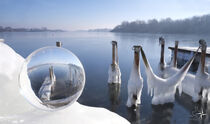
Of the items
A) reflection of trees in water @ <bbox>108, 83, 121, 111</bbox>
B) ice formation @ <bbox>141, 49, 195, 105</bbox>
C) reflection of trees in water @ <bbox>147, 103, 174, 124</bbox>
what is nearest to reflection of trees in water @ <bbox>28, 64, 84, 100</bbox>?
ice formation @ <bbox>141, 49, 195, 105</bbox>

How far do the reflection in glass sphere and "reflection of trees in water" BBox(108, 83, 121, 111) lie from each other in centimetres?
798

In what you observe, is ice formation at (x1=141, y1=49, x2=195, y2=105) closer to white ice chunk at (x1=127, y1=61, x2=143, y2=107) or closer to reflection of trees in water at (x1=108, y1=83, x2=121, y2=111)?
white ice chunk at (x1=127, y1=61, x2=143, y2=107)

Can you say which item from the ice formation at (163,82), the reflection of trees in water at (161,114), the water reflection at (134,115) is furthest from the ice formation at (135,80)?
the reflection of trees in water at (161,114)

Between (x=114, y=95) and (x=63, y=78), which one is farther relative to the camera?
(x=114, y=95)

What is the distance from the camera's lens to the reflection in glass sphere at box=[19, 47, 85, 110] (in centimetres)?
140

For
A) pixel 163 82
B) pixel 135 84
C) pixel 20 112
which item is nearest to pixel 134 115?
pixel 135 84

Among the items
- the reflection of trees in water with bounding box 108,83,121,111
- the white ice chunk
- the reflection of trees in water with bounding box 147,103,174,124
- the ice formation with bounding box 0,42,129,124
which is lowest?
the reflection of trees in water with bounding box 147,103,174,124

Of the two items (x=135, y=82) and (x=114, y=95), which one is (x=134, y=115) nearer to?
(x=135, y=82)

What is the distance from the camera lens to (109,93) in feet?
37.0

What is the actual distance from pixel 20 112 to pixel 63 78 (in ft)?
2.35

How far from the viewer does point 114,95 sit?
1086cm

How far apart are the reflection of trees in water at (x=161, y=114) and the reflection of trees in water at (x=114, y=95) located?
7.80 ft

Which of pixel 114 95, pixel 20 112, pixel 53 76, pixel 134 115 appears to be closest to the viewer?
pixel 53 76

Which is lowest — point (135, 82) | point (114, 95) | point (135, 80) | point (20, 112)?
point (114, 95)
